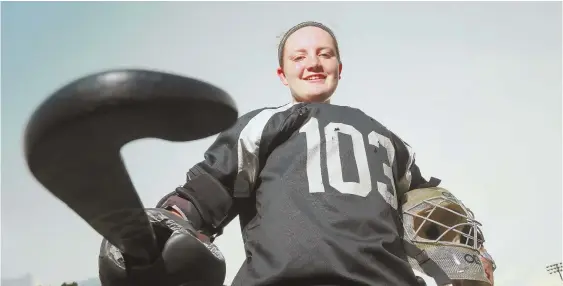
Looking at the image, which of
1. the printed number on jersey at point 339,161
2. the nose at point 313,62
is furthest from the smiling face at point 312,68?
the printed number on jersey at point 339,161

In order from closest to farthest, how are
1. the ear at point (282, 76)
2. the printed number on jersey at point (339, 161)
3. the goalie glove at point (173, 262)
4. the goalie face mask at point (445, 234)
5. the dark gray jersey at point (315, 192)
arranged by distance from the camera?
the goalie glove at point (173, 262), the dark gray jersey at point (315, 192), the printed number on jersey at point (339, 161), the goalie face mask at point (445, 234), the ear at point (282, 76)

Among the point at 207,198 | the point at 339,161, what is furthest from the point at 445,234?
the point at 207,198

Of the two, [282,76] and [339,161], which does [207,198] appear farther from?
[282,76]

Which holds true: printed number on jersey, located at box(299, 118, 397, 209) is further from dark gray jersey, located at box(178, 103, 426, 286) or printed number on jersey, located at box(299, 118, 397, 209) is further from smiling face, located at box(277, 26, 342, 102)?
smiling face, located at box(277, 26, 342, 102)

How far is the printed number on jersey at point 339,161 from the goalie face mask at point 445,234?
0.18m

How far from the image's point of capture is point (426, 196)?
1.91 metres

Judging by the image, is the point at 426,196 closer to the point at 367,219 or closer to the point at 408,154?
the point at 408,154

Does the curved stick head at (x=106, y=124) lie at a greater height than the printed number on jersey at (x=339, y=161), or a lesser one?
greater

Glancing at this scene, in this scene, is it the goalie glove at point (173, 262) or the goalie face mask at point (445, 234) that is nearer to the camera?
the goalie glove at point (173, 262)

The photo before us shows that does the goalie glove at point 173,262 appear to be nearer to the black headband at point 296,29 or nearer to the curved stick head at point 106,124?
the curved stick head at point 106,124

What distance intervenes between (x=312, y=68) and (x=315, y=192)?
642mm

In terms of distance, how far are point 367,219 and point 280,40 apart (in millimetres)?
1015

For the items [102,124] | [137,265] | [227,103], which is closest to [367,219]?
[137,265]

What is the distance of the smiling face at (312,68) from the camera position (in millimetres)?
2033
